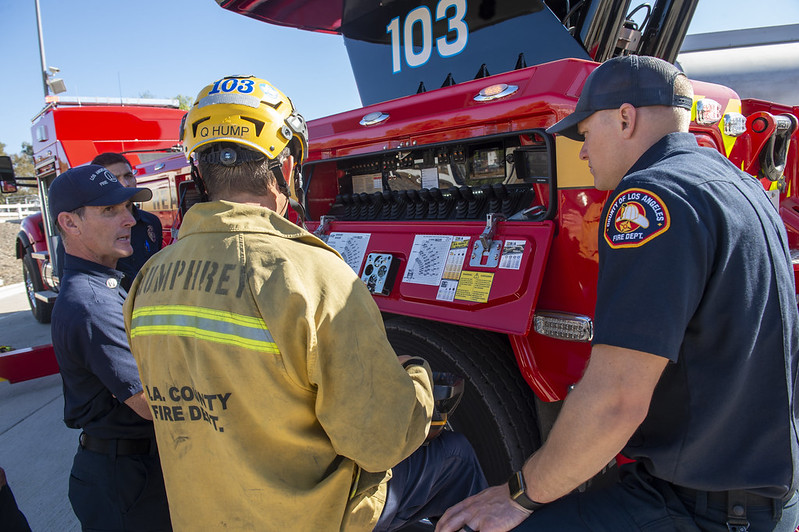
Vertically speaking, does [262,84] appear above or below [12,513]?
above

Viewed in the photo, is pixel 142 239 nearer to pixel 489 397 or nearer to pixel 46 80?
pixel 489 397

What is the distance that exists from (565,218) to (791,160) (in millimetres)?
1797

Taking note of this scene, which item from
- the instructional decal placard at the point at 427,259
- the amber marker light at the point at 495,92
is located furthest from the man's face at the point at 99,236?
the amber marker light at the point at 495,92

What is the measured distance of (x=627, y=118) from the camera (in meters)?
1.40

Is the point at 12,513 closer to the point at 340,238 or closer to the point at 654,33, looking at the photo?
the point at 340,238

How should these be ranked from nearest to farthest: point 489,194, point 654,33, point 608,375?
point 608,375, point 489,194, point 654,33

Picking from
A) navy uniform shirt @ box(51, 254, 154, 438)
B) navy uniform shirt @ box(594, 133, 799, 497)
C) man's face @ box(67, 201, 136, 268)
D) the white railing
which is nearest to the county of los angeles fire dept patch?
navy uniform shirt @ box(594, 133, 799, 497)

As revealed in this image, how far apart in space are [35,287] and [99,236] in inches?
281

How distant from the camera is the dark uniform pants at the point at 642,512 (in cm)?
126

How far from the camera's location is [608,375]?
3.86 feet

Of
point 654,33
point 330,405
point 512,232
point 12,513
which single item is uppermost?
point 654,33

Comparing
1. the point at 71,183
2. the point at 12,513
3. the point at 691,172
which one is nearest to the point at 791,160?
the point at 691,172

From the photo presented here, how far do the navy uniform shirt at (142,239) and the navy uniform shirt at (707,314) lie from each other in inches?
123

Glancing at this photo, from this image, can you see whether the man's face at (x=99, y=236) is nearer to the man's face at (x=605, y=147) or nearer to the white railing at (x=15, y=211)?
the man's face at (x=605, y=147)
